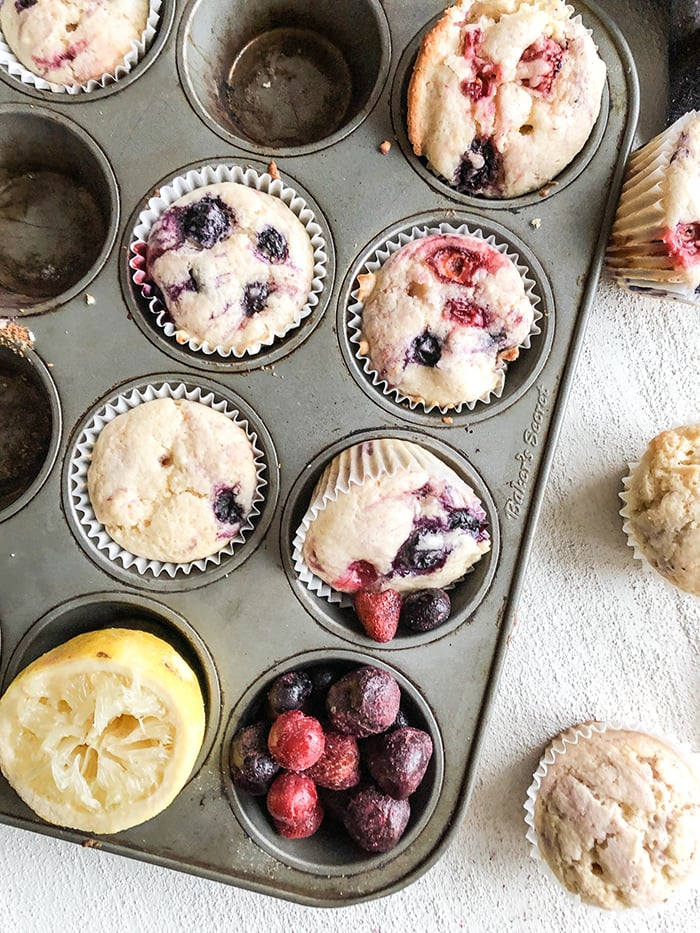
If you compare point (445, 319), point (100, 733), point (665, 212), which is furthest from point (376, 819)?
point (665, 212)

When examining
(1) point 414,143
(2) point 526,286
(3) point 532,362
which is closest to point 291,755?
(3) point 532,362

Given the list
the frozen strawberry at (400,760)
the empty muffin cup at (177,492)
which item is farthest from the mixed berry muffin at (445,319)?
the frozen strawberry at (400,760)

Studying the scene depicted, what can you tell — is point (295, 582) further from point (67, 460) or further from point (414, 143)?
point (414, 143)

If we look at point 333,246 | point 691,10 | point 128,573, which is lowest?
point 128,573

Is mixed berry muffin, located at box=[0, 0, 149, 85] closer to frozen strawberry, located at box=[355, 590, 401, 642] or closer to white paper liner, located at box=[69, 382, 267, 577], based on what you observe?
white paper liner, located at box=[69, 382, 267, 577]

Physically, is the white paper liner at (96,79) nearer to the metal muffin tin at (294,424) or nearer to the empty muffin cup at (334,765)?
the metal muffin tin at (294,424)

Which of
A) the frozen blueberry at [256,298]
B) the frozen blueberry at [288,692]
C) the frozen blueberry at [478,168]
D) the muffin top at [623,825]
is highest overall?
the frozen blueberry at [478,168]

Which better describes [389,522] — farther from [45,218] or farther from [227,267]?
[45,218]
